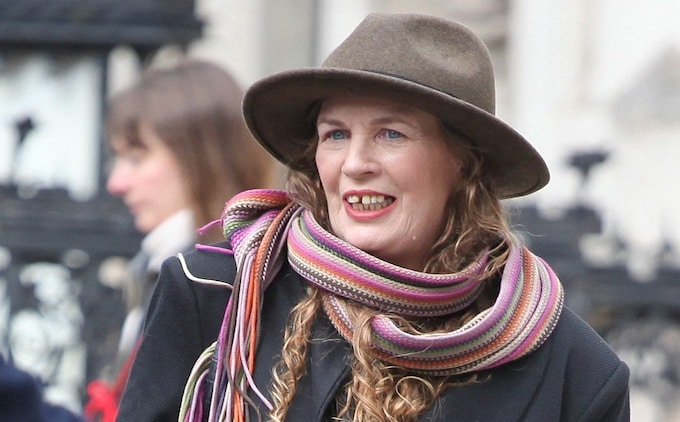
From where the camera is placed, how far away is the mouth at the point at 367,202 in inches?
137

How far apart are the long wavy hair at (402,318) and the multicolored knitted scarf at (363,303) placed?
27 mm

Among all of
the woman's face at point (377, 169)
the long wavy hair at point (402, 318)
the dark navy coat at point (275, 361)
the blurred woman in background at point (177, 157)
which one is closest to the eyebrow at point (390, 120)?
the woman's face at point (377, 169)

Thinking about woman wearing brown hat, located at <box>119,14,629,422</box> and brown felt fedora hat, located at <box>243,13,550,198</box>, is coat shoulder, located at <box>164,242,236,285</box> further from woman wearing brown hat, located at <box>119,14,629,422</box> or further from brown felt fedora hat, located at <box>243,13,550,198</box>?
brown felt fedora hat, located at <box>243,13,550,198</box>

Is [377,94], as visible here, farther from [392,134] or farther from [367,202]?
[367,202]

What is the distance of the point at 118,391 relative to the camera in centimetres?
457

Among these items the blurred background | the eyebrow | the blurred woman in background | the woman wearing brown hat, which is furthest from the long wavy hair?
the blurred background

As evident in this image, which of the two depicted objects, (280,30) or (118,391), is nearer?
(118,391)

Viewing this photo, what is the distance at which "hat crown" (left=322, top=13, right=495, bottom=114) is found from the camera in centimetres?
348

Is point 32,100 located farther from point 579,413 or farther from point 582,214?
point 579,413

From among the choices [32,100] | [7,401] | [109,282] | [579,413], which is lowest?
[109,282]

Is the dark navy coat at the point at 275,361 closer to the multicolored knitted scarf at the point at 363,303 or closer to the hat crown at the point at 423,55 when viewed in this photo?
the multicolored knitted scarf at the point at 363,303

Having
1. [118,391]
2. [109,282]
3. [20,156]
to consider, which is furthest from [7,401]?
[20,156]

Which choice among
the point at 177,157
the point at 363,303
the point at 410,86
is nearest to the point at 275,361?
the point at 363,303

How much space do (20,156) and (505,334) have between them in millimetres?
3489
